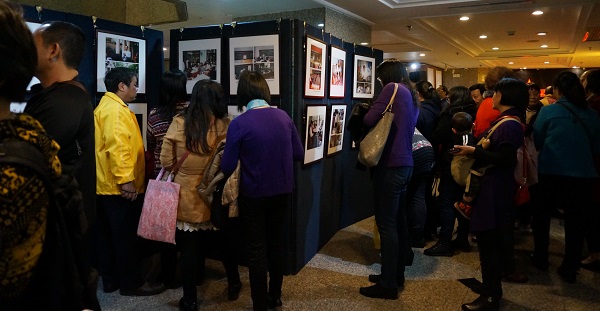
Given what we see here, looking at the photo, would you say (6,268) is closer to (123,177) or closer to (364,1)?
(123,177)

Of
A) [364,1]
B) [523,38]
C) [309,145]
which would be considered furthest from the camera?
[523,38]

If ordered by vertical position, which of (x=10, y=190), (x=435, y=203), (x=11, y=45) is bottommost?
(x=435, y=203)

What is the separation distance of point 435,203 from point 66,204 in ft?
12.5

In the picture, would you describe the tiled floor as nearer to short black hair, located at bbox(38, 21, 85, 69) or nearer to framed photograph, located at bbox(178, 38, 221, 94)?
framed photograph, located at bbox(178, 38, 221, 94)

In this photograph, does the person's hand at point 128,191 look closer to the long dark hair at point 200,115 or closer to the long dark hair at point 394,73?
A: the long dark hair at point 200,115

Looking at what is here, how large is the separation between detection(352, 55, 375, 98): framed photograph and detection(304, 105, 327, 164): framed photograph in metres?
0.88

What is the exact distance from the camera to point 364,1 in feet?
15.2

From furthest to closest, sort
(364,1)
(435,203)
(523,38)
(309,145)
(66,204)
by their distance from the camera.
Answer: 1. (523,38)
2. (364,1)
3. (435,203)
4. (309,145)
5. (66,204)

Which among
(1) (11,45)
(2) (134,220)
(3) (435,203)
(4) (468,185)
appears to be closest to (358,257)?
(3) (435,203)

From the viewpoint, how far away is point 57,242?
99 cm

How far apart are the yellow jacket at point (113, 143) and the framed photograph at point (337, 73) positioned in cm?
178

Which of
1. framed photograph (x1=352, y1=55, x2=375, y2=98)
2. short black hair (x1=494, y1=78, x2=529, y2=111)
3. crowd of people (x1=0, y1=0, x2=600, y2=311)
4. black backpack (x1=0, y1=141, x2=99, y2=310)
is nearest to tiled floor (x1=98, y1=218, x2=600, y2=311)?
crowd of people (x1=0, y1=0, x2=600, y2=311)

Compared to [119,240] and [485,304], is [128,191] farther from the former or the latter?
[485,304]

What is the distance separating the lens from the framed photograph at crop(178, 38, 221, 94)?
3.40 meters
